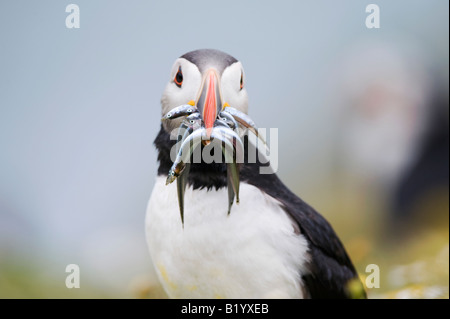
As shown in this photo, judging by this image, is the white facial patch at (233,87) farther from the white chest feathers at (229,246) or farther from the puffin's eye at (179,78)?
the white chest feathers at (229,246)

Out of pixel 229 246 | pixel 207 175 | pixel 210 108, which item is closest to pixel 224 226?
pixel 229 246

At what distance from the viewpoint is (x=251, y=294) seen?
192 centimetres

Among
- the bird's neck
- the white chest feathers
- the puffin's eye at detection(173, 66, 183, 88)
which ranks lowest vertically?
the white chest feathers

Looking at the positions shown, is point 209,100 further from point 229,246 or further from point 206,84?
point 229,246

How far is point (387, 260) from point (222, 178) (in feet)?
6.43

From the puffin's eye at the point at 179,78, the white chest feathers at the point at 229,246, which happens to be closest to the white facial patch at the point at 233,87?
the puffin's eye at the point at 179,78

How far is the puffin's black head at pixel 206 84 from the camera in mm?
1771

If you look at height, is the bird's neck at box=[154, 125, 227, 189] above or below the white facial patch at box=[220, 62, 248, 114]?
below

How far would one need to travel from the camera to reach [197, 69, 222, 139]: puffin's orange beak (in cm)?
170

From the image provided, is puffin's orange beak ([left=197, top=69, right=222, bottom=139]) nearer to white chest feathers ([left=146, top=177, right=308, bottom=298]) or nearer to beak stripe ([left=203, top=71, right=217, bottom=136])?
beak stripe ([left=203, top=71, right=217, bottom=136])

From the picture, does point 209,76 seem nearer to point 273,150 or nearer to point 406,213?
point 273,150

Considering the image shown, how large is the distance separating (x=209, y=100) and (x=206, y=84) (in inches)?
3.3

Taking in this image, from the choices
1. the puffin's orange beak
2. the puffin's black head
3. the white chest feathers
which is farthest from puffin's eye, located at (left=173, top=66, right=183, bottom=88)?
the white chest feathers
